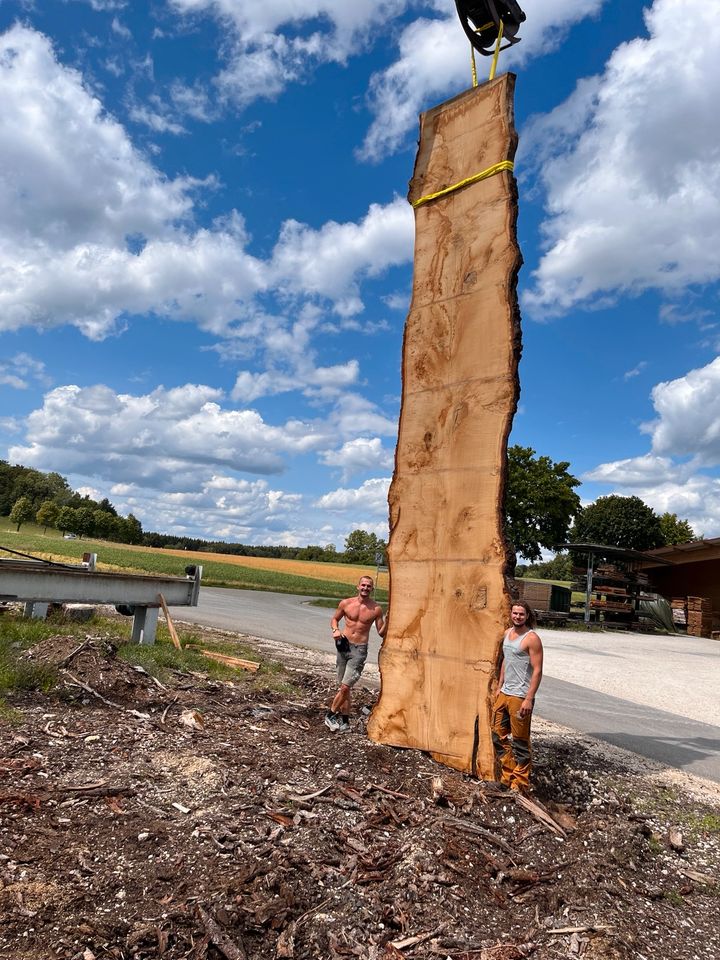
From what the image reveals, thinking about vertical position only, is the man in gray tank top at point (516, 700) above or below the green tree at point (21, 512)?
below

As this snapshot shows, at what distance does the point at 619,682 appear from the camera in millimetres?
12547

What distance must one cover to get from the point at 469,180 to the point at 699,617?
30.3m

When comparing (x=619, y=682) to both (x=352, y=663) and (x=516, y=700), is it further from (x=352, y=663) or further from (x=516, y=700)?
(x=516, y=700)

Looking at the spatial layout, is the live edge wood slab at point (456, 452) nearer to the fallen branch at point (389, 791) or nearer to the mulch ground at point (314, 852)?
the mulch ground at point (314, 852)

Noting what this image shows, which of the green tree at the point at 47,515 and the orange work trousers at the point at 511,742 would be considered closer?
the orange work trousers at the point at 511,742

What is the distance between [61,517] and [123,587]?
8920 cm

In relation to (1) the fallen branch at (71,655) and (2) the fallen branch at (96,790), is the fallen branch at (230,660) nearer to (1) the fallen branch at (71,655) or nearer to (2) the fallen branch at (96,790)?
(1) the fallen branch at (71,655)

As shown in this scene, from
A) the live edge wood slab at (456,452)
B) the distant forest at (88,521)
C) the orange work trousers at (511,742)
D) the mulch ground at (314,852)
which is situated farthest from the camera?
the distant forest at (88,521)

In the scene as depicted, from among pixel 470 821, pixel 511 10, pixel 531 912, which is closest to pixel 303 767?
pixel 470 821

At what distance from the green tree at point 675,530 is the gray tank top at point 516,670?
75050mm

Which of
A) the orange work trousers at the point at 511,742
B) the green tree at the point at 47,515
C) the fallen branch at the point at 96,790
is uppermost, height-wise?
the green tree at the point at 47,515

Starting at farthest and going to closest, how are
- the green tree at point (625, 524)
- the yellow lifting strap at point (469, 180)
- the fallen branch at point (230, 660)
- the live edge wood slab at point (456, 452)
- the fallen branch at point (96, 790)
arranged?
the green tree at point (625, 524), the fallen branch at point (230, 660), the yellow lifting strap at point (469, 180), the live edge wood slab at point (456, 452), the fallen branch at point (96, 790)

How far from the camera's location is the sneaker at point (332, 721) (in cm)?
599

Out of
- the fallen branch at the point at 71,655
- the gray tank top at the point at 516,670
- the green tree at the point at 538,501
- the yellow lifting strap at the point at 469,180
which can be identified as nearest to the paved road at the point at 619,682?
the gray tank top at the point at 516,670
